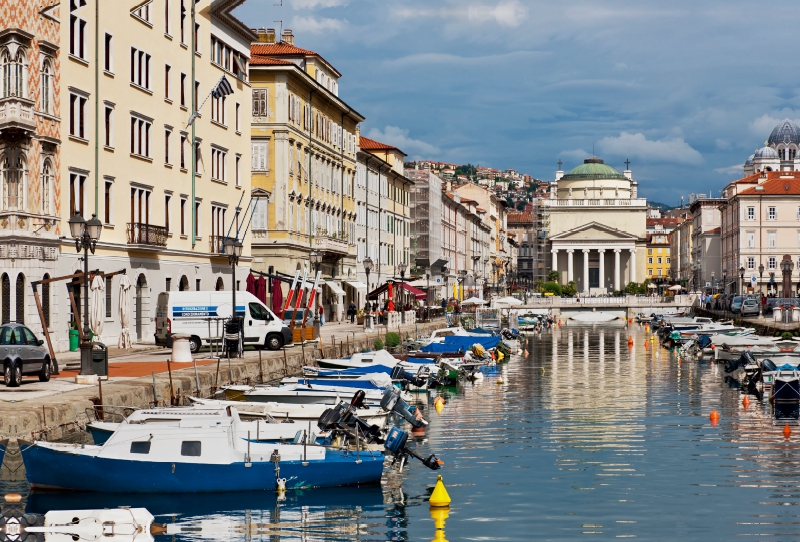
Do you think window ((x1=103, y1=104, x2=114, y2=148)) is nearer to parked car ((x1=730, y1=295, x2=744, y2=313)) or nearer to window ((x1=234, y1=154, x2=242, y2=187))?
window ((x1=234, y1=154, x2=242, y2=187))

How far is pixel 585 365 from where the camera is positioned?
2507 inches

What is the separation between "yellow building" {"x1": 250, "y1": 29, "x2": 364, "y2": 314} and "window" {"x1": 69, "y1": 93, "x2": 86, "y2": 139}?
20.2 metres

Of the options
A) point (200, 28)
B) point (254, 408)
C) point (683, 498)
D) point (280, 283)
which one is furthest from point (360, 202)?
point (683, 498)

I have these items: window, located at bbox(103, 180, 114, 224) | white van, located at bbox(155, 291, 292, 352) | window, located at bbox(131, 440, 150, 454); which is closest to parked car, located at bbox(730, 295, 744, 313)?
white van, located at bbox(155, 291, 292, 352)

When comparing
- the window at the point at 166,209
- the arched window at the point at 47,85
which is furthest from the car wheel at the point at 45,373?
the window at the point at 166,209

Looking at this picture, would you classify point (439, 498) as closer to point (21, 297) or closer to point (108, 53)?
point (21, 297)

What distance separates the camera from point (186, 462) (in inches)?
887

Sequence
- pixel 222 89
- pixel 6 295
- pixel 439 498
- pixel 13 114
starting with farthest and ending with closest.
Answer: pixel 222 89 → pixel 6 295 → pixel 13 114 → pixel 439 498

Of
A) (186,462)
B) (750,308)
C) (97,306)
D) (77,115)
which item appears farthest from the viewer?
(750,308)

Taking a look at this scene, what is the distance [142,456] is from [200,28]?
1499 inches

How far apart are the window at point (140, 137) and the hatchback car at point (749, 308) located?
194 feet

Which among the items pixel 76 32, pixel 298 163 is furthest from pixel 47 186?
pixel 298 163

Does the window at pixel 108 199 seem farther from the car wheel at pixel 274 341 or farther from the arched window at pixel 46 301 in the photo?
the car wheel at pixel 274 341

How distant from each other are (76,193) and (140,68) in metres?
8.84
